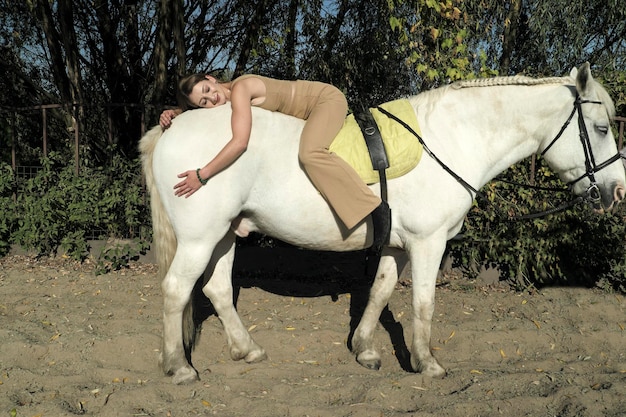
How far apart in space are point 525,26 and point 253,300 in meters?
9.14

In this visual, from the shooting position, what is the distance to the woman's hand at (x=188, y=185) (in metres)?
3.29

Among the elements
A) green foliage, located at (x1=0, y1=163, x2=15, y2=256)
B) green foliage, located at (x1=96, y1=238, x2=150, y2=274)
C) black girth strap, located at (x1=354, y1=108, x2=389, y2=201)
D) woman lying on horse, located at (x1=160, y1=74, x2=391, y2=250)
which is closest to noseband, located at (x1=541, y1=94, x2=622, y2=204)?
black girth strap, located at (x1=354, y1=108, x2=389, y2=201)

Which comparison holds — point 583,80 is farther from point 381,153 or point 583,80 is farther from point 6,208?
point 6,208

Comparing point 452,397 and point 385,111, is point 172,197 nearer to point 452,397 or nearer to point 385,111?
point 385,111

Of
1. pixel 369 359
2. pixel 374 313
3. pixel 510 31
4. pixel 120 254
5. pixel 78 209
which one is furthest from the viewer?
pixel 510 31

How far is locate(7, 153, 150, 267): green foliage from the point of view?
6.28 m

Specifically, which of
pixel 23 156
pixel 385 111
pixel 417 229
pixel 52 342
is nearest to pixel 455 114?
pixel 385 111

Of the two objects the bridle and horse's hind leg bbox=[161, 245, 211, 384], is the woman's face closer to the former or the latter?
horse's hind leg bbox=[161, 245, 211, 384]

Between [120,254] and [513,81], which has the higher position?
[513,81]

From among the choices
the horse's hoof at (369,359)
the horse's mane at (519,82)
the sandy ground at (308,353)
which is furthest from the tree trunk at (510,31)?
the horse's hoof at (369,359)

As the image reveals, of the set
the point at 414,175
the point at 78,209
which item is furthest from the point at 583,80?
the point at 78,209

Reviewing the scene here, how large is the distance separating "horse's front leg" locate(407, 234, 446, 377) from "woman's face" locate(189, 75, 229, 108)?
1582 millimetres

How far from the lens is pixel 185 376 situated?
3.50m

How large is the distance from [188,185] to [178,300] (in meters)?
0.78
